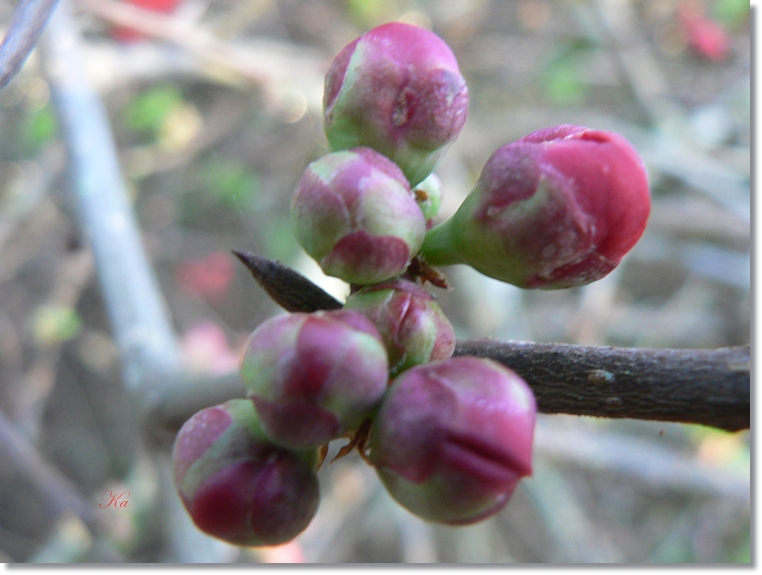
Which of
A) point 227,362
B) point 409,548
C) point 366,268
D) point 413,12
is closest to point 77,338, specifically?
point 227,362

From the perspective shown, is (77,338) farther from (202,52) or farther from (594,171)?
(594,171)

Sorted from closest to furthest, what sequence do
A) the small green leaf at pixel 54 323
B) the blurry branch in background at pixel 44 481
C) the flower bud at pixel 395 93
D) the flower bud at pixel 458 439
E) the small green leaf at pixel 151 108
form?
the flower bud at pixel 458 439
the flower bud at pixel 395 93
the blurry branch in background at pixel 44 481
the small green leaf at pixel 54 323
the small green leaf at pixel 151 108

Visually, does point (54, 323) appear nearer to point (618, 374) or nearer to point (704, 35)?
point (618, 374)

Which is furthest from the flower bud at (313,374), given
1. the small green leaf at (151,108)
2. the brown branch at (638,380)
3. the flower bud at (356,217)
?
the small green leaf at (151,108)

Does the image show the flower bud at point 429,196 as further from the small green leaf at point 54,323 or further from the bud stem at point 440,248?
the small green leaf at point 54,323

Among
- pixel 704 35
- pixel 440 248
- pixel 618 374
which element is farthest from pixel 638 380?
pixel 704 35

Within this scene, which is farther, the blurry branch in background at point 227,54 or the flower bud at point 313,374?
the blurry branch in background at point 227,54
